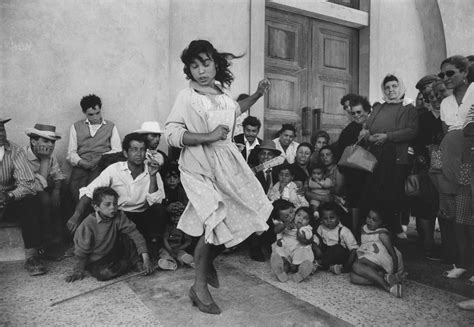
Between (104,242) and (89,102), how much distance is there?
6.07 ft

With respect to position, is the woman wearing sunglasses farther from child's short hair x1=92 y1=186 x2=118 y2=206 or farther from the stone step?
the stone step

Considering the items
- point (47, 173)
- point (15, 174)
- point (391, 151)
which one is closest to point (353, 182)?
point (391, 151)

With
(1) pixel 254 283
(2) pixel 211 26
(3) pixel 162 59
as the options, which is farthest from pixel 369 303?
(2) pixel 211 26

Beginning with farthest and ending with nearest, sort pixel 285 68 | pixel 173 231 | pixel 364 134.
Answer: pixel 285 68
pixel 364 134
pixel 173 231

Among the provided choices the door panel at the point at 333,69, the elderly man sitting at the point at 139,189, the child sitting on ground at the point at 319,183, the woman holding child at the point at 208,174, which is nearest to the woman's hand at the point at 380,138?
the child sitting on ground at the point at 319,183

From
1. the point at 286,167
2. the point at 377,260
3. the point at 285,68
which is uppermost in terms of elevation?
the point at 285,68

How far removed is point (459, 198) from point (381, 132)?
3.51 ft

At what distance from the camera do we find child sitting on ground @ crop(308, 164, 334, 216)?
4141mm

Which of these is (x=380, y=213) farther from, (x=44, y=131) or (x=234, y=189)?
(x=44, y=131)

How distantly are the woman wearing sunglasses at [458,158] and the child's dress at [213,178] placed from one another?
1597mm

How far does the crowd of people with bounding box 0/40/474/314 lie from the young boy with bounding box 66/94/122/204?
13 mm

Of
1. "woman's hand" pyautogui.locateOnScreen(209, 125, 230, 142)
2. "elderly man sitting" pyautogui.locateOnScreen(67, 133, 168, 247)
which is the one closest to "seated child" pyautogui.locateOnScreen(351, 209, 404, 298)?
"woman's hand" pyautogui.locateOnScreen(209, 125, 230, 142)

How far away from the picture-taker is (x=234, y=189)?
2518 mm

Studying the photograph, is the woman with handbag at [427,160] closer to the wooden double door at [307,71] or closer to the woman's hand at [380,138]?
the woman's hand at [380,138]
